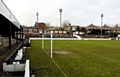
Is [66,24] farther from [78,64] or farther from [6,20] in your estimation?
[78,64]

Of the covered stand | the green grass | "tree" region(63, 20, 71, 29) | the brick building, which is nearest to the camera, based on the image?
the covered stand

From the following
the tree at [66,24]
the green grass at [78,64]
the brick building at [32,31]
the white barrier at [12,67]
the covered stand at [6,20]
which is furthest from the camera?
the tree at [66,24]

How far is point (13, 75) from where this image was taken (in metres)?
8.81

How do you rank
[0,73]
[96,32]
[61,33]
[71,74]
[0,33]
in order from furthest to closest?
[96,32] < [61,33] < [0,33] < [71,74] < [0,73]

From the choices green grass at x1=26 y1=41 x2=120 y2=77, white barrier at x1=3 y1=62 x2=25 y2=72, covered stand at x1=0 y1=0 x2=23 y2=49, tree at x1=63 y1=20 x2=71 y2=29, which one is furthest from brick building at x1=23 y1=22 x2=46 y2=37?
white barrier at x1=3 y1=62 x2=25 y2=72

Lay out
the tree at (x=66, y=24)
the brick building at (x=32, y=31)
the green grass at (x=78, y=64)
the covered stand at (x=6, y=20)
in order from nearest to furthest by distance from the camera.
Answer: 1. the covered stand at (x=6, y=20)
2. the green grass at (x=78, y=64)
3. the brick building at (x=32, y=31)
4. the tree at (x=66, y=24)

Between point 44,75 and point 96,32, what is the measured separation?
285 feet

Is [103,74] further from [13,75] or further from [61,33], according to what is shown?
[61,33]

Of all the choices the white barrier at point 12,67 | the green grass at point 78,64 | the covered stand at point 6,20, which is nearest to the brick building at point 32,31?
the covered stand at point 6,20

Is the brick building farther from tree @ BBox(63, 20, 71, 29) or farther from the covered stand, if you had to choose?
the covered stand

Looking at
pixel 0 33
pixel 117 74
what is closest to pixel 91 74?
pixel 117 74

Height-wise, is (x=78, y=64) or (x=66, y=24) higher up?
(x=66, y=24)

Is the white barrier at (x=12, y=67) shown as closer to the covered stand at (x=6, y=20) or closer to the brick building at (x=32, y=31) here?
the covered stand at (x=6, y=20)

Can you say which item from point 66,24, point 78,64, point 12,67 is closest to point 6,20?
point 78,64
